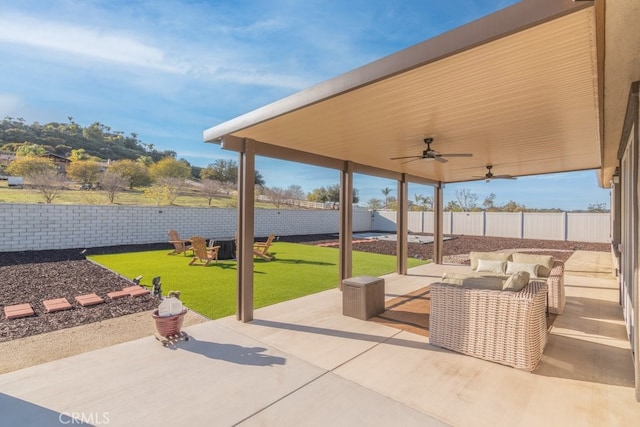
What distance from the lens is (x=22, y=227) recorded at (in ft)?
34.0

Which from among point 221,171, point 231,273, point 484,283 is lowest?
point 231,273

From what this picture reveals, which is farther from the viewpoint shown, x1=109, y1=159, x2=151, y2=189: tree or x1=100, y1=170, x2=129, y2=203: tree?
x1=109, y1=159, x2=151, y2=189: tree

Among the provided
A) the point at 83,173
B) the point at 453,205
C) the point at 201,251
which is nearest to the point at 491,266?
the point at 201,251

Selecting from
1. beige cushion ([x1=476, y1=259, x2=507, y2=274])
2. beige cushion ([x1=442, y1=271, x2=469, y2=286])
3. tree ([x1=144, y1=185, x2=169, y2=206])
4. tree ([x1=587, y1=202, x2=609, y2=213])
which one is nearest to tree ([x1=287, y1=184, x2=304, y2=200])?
tree ([x1=144, y1=185, x2=169, y2=206])

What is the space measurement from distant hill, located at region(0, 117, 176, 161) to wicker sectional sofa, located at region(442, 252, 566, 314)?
33024 millimetres

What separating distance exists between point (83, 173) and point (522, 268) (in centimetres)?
2503

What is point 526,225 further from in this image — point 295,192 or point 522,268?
point 295,192

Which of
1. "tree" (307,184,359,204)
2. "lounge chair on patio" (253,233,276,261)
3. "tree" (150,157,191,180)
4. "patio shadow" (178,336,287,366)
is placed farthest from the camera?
"tree" (307,184,359,204)

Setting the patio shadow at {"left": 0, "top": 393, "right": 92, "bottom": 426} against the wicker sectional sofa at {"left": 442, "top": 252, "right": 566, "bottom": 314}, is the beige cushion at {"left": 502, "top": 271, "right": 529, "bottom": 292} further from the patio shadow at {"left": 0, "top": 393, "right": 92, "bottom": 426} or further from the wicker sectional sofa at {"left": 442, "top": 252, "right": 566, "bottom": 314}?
the patio shadow at {"left": 0, "top": 393, "right": 92, "bottom": 426}

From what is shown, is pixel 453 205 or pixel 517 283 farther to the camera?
pixel 453 205

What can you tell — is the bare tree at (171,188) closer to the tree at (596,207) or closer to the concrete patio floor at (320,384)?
the concrete patio floor at (320,384)

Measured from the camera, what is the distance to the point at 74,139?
31.7m

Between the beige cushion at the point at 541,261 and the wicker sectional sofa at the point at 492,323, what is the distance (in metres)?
2.01

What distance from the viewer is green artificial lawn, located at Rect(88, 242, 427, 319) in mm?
5738
